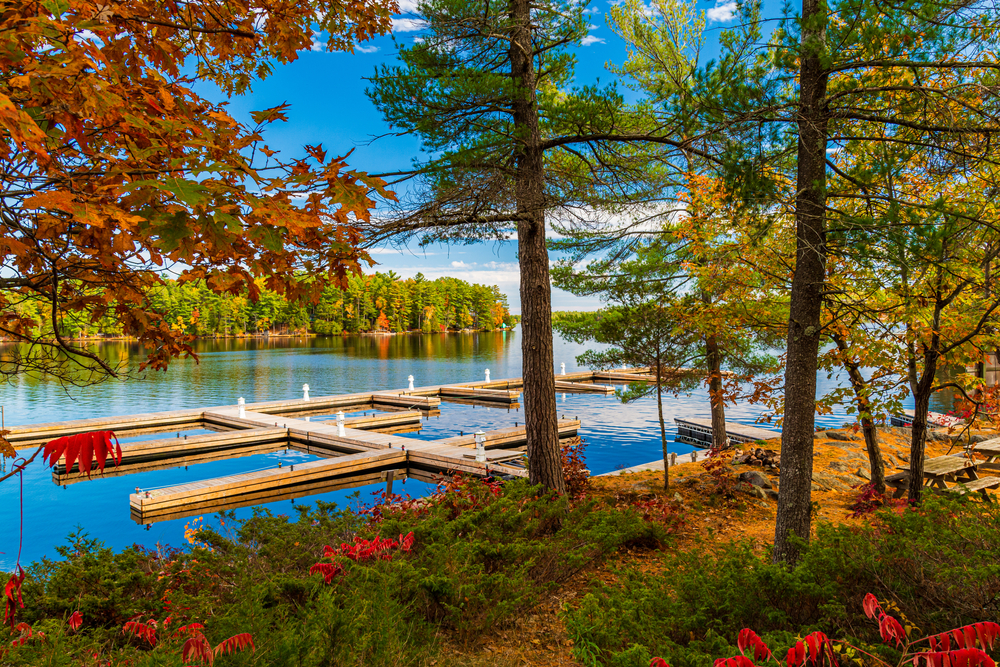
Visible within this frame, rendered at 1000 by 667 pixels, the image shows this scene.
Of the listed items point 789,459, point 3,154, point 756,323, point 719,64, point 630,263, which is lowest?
point 789,459

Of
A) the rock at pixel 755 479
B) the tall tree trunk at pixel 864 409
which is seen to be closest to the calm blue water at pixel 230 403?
the rock at pixel 755 479

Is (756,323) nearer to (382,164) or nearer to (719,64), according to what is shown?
(719,64)

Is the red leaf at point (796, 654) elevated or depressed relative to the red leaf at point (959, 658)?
depressed

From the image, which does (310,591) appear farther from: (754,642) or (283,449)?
(283,449)

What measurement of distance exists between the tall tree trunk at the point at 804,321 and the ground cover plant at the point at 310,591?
5.10ft

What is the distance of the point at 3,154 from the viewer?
198 centimetres

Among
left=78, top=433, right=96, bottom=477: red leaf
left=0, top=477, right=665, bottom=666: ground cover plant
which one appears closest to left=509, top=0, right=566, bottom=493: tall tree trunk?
left=0, top=477, right=665, bottom=666: ground cover plant

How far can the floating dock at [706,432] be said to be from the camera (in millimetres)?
14406

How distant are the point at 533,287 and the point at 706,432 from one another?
12.7m

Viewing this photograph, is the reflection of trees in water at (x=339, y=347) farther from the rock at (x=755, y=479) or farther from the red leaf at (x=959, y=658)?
the rock at (x=755, y=479)

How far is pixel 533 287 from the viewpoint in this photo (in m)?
6.52

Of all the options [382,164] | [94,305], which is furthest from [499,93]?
[94,305]

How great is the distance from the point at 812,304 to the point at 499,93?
3.76m

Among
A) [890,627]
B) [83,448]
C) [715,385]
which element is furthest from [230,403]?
[890,627]
